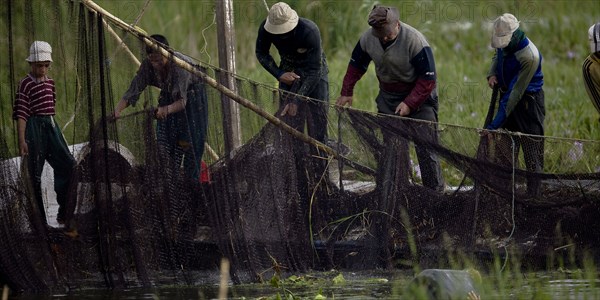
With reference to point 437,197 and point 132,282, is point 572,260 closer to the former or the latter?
point 437,197

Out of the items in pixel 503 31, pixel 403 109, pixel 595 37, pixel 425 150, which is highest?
pixel 503 31

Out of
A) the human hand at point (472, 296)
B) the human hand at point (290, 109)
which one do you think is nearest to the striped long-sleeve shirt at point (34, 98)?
the human hand at point (290, 109)

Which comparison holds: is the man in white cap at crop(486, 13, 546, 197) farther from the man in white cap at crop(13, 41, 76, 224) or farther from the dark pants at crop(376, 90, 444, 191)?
the man in white cap at crop(13, 41, 76, 224)

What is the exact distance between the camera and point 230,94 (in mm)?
8680

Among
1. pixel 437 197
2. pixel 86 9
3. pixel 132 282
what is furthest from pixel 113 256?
pixel 437 197

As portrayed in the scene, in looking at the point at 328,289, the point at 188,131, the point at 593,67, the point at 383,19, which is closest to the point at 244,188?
the point at 188,131

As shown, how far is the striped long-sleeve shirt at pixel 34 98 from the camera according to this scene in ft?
27.9

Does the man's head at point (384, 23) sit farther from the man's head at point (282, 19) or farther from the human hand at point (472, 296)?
the human hand at point (472, 296)

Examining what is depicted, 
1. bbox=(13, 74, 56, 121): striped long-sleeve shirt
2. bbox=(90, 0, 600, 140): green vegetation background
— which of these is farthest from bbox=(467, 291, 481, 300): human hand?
bbox=(90, 0, 600, 140): green vegetation background

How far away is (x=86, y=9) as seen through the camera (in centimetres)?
847

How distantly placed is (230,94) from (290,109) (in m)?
0.50

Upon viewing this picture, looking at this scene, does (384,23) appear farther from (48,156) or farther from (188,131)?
(48,156)

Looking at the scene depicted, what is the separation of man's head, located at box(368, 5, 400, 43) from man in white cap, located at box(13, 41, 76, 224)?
8.53 feet

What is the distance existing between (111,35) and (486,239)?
315 cm
